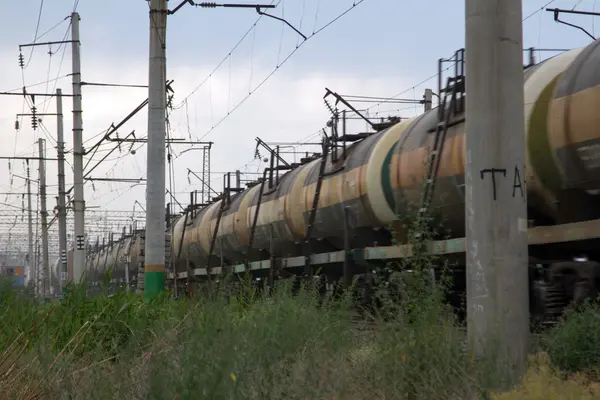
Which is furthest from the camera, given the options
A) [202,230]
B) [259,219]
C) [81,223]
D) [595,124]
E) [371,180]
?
[202,230]

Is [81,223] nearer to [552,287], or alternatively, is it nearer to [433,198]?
[433,198]

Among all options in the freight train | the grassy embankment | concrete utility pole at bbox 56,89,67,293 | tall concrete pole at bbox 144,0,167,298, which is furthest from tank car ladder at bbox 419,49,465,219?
concrete utility pole at bbox 56,89,67,293

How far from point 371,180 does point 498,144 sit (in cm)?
699

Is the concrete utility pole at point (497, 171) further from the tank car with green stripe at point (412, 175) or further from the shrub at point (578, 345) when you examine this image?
the tank car with green stripe at point (412, 175)

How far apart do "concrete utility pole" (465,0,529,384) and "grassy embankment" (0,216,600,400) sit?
36cm

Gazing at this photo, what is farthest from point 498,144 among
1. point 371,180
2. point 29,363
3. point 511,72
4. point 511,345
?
point 371,180

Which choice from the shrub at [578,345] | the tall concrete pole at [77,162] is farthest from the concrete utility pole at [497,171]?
the tall concrete pole at [77,162]

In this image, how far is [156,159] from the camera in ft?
50.6

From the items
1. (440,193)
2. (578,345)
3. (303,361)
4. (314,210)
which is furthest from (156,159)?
(578,345)

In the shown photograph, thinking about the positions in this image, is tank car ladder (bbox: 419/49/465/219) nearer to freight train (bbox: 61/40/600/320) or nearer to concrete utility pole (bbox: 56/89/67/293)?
freight train (bbox: 61/40/600/320)

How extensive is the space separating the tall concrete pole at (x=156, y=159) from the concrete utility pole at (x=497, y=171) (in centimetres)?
855

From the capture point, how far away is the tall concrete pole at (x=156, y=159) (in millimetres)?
15453

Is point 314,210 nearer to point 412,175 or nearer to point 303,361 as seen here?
point 412,175

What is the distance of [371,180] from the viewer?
14648 millimetres
